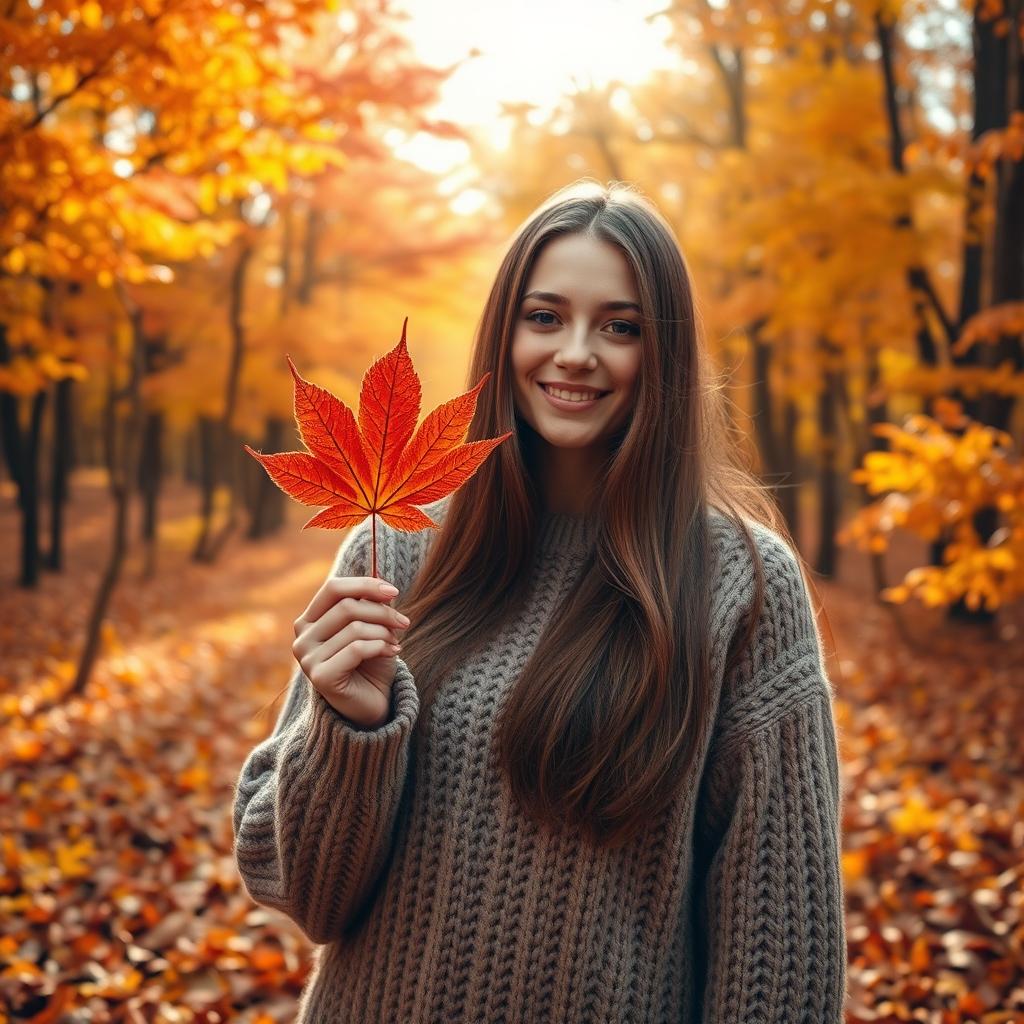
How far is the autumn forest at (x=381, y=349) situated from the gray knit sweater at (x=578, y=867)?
446 mm

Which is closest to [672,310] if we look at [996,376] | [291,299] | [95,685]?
[996,376]

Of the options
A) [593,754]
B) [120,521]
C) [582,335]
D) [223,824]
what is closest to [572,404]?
[582,335]

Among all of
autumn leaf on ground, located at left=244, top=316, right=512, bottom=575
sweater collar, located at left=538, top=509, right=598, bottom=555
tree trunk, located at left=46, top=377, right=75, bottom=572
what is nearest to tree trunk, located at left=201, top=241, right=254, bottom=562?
tree trunk, located at left=46, top=377, right=75, bottom=572

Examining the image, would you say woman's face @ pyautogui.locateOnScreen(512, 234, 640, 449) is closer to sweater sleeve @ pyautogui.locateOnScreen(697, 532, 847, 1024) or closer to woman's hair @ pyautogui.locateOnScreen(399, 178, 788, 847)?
woman's hair @ pyautogui.locateOnScreen(399, 178, 788, 847)

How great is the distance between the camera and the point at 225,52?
387 centimetres

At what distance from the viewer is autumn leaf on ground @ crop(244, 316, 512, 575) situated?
4.06 ft

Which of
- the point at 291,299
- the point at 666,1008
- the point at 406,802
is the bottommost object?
the point at 666,1008

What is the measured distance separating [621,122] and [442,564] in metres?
9.81

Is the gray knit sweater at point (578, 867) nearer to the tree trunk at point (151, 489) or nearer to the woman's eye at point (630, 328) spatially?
the woman's eye at point (630, 328)

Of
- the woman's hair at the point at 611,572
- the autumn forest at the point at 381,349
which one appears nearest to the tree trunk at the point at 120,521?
the autumn forest at the point at 381,349

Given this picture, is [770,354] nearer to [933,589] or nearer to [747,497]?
[933,589]

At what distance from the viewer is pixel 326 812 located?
5.02ft

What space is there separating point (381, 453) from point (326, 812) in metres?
0.63

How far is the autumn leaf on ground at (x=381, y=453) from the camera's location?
48.7 inches
